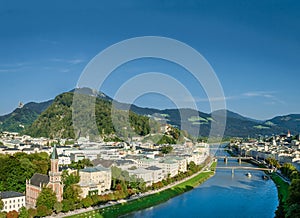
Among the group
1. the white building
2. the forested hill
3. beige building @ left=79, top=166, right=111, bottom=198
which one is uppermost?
the forested hill

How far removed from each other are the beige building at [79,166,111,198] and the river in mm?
1744

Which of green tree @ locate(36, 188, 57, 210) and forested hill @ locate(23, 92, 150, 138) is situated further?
forested hill @ locate(23, 92, 150, 138)

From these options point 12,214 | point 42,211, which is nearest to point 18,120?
point 42,211

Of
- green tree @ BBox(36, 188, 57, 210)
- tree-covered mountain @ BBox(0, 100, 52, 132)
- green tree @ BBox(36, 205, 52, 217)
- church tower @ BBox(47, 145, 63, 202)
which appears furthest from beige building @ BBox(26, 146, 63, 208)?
tree-covered mountain @ BBox(0, 100, 52, 132)

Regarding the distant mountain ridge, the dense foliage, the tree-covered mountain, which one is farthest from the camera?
the tree-covered mountain

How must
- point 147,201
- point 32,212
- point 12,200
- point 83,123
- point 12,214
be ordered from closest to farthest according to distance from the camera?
point 12,214 < point 32,212 < point 12,200 < point 147,201 < point 83,123

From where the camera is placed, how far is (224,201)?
12594mm

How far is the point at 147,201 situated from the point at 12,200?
3859mm

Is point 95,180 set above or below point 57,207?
above

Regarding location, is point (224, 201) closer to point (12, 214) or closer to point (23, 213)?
point (23, 213)

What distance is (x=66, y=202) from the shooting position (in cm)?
977

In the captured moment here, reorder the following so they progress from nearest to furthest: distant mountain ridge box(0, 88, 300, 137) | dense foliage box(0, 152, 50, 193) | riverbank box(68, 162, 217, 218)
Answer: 1. riverbank box(68, 162, 217, 218)
2. dense foliage box(0, 152, 50, 193)
3. distant mountain ridge box(0, 88, 300, 137)

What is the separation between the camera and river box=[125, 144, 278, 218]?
10766mm

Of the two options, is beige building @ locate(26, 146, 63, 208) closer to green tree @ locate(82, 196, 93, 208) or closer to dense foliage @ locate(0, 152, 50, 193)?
green tree @ locate(82, 196, 93, 208)
